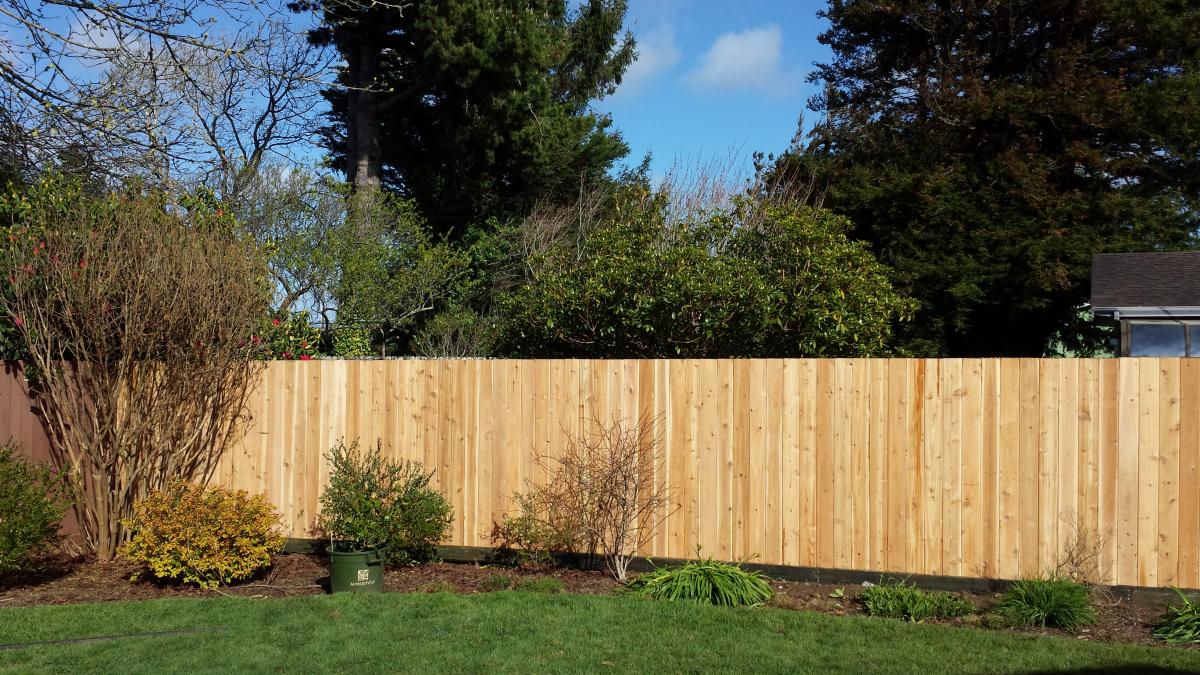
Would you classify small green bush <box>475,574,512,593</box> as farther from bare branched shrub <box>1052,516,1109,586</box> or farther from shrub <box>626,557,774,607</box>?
bare branched shrub <box>1052,516,1109,586</box>

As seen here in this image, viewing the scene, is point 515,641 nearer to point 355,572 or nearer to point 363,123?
point 355,572

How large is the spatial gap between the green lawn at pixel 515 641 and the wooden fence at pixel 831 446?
3.63 feet

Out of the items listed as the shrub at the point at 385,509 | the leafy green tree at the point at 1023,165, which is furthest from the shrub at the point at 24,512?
the leafy green tree at the point at 1023,165

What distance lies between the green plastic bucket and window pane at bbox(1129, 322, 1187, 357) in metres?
10.1

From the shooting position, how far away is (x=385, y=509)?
765 centimetres

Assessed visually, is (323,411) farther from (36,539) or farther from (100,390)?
(36,539)

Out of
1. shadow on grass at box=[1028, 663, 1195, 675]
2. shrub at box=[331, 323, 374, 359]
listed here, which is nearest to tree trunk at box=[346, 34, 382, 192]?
shrub at box=[331, 323, 374, 359]

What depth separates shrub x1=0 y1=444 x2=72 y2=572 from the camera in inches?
278

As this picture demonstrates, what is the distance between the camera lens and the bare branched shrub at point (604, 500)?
7.72 m

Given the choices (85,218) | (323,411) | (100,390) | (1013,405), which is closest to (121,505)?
(100,390)

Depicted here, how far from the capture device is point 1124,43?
20.0m

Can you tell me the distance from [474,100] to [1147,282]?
11291mm

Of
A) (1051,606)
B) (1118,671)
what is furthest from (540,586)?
(1118,671)

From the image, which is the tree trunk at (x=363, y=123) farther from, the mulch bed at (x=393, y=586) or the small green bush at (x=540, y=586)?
the small green bush at (x=540, y=586)
